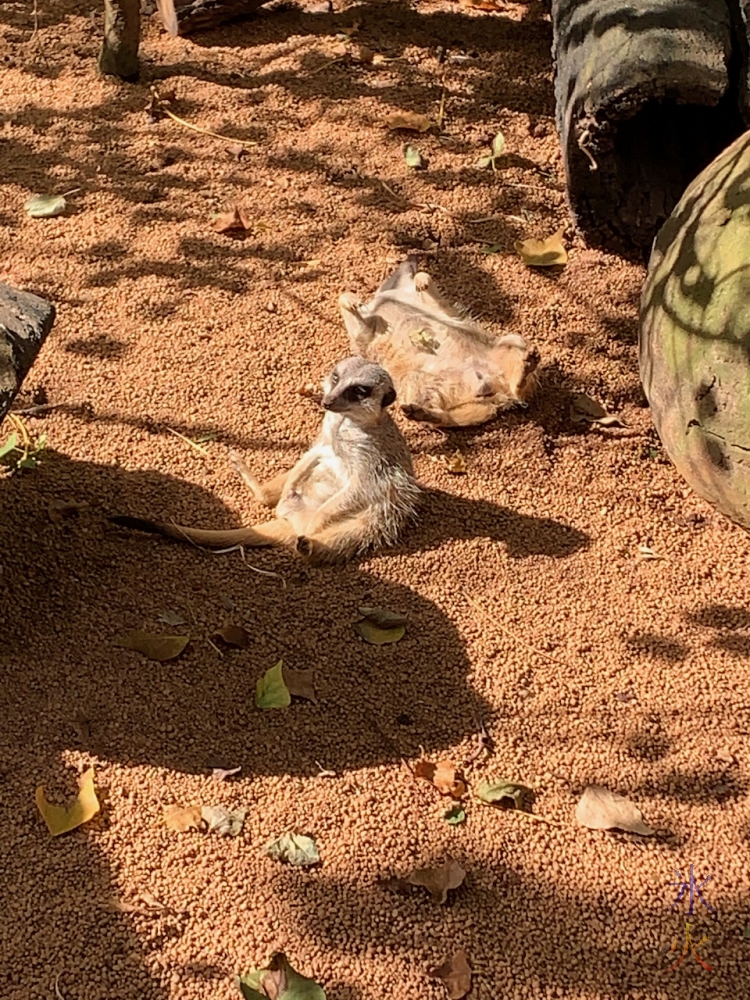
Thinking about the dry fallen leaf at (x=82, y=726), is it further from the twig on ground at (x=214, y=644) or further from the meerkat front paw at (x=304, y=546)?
the meerkat front paw at (x=304, y=546)

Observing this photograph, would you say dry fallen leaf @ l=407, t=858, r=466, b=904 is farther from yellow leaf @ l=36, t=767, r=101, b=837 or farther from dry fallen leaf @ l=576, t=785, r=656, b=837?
yellow leaf @ l=36, t=767, r=101, b=837

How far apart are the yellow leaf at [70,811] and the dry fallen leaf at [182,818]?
0.16m

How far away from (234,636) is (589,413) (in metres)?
1.60

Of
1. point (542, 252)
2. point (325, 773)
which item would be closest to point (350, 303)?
point (542, 252)

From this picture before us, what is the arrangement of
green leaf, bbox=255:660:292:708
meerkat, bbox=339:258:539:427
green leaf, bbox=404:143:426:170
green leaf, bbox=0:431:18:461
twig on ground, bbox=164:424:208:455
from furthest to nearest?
green leaf, bbox=404:143:426:170 < meerkat, bbox=339:258:539:427 < twig on ground, bbox=164:424:208:455 < green leaf, bbox=0:431:18:461 < green leaf, bbox=255:660:292:708

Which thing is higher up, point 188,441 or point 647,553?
point 188,441

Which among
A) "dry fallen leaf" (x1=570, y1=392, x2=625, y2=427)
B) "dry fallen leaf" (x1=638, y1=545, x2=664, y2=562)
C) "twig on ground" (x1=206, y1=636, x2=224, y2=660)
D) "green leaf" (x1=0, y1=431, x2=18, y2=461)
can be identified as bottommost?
"dry fallen leaf" (x1=638, y1=545, x2=664, y2=562)

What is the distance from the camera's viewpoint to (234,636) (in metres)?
3.08

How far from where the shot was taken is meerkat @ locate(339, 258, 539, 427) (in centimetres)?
394

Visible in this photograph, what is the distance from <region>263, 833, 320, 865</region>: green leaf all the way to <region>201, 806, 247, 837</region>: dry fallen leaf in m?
0.09

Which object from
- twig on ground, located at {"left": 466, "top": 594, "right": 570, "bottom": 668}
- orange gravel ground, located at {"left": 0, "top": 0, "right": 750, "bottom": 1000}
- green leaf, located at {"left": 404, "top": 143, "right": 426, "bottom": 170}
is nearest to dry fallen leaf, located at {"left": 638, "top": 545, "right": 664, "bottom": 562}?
orange gravel ground, located at {"left": 0, "top": 0, "right": 750, "bottom": 1000}

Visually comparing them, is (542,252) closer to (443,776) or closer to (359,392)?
(359,392)

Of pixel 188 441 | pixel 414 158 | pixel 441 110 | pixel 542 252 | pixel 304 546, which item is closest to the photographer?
pixel 304 546
